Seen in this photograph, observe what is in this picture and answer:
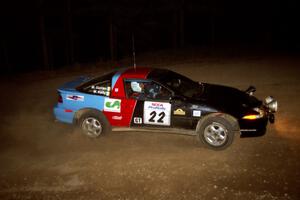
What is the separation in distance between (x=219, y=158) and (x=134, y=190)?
1.98 meters

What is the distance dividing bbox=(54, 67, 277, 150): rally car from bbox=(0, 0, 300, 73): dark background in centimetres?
1267

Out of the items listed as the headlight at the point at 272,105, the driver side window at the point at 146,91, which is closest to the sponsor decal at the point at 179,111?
the driver side window at the point at 146,91

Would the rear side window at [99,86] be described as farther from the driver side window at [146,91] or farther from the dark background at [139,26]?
the dark background at [139,26]

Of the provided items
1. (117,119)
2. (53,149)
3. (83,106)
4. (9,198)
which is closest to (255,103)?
(117,119)

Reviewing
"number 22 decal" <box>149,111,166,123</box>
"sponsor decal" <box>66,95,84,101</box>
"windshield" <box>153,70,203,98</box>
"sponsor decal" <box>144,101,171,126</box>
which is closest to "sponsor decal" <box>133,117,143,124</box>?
"sponsor decal" <box>144,101,171,126</box>

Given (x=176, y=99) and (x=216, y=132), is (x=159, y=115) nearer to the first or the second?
(x=176, y=99)

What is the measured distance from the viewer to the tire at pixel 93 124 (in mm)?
8414

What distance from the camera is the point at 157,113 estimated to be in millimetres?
7824

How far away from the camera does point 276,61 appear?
648 inches

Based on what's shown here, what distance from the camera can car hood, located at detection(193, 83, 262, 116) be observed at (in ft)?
24.4

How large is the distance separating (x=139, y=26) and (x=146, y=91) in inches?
1123

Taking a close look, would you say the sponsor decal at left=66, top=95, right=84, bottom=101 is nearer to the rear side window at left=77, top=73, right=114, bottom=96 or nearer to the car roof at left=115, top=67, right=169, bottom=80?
the rear side window at left=77, top=73, right=114, bottom=96

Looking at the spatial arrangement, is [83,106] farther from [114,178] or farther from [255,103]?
[255,103]

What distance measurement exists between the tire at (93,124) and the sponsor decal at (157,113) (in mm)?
1117
